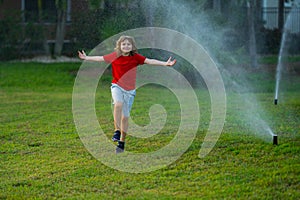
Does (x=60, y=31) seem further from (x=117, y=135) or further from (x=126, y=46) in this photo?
(x=126, y=46)

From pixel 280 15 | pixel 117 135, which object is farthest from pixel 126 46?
pixel 280 15

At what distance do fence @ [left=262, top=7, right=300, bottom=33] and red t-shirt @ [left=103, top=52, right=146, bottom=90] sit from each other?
1441 cm

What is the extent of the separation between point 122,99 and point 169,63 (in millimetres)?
770

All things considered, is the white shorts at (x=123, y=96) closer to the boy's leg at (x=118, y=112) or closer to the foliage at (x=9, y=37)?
the boy's leg at (x=118, y=112)

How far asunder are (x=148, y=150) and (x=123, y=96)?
697mm

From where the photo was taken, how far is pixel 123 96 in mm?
7328

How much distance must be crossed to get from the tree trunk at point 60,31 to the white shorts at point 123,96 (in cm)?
1253

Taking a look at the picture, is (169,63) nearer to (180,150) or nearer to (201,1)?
(180,150)

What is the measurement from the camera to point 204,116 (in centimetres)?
980

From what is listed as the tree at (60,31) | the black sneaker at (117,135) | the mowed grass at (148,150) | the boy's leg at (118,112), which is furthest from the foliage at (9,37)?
the boy's leg at (118,112)

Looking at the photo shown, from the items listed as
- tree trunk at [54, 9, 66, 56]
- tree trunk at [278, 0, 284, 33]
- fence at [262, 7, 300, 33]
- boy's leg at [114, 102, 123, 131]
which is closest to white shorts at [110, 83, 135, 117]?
boy's leg at [114, 102, 123, 131]

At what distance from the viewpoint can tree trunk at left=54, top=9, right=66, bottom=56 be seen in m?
19.5

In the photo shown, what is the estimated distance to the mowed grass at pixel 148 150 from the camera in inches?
228

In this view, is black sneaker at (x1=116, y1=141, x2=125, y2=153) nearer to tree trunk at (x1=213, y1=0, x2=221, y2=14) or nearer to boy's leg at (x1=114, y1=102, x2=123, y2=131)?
boy's leg at (x1=114, y1=102, x2=123, y2=131)
